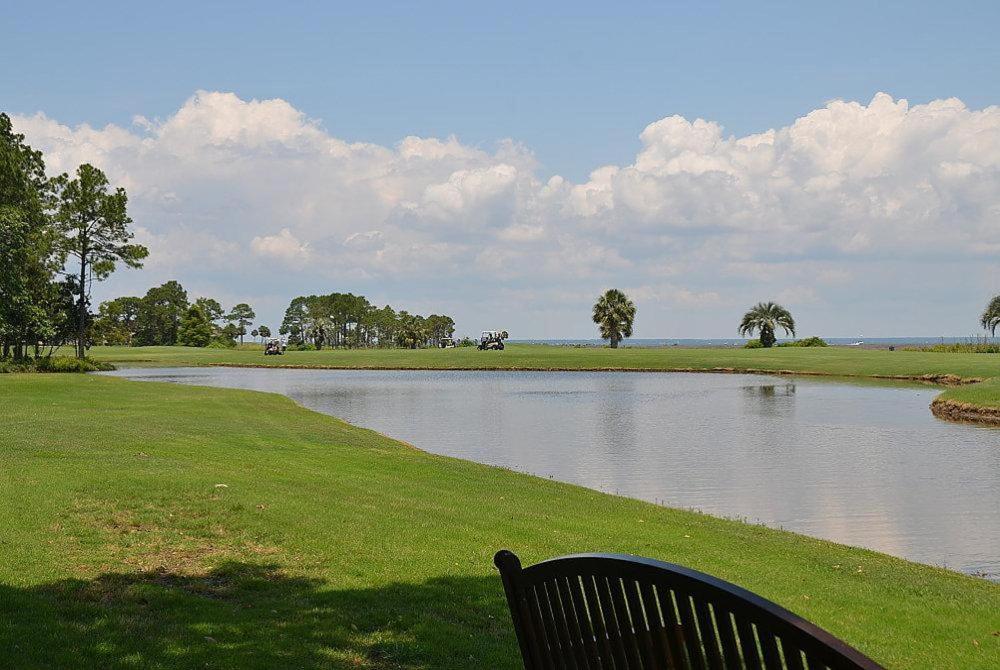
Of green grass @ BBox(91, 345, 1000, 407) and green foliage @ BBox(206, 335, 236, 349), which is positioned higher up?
green foliage @ BBox(206, 335, 236, 349)

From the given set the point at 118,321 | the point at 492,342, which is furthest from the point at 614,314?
the point at 118,321

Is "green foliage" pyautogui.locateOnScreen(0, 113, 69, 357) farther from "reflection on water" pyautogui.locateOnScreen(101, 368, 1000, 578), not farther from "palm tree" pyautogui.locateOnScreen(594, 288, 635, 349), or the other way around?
"palm tree" pyautogui.locateOnScreen(594, 288, 635, 349)

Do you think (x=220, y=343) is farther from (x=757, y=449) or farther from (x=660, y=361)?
(x=757, y=449)

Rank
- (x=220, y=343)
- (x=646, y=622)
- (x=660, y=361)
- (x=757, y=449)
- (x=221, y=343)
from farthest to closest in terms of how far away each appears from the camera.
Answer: (x=221, y=343) < (x=220, y=343) < (x=660, y=361) < (x=757, y=449) < (x=646, y=622)

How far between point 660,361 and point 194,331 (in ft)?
353

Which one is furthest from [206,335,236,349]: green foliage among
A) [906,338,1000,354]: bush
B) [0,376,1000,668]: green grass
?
[0,376,1000,668]: green grass

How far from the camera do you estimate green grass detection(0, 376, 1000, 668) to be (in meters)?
8.47

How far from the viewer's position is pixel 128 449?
20.1 meters

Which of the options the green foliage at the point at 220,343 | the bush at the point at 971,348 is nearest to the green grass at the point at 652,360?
the bush at the point at 971,348

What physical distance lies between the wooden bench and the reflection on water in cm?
1348

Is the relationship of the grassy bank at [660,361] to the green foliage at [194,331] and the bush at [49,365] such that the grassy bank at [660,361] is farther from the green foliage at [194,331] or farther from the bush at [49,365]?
→ the green foliage at [194,331]

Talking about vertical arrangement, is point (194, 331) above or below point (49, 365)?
above

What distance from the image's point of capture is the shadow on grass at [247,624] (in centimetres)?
795

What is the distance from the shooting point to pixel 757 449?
3250 centimetres
